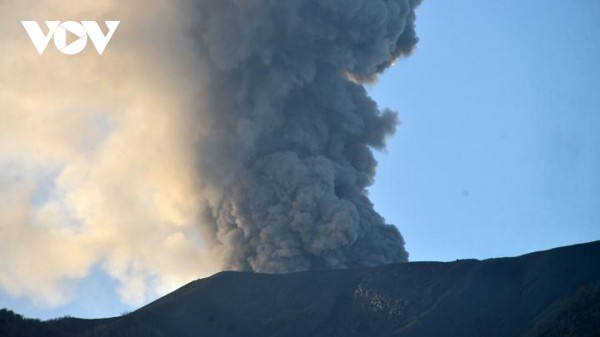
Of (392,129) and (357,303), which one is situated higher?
(392,129)

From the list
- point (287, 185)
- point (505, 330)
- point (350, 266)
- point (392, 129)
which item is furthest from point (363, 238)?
point (505, 330)

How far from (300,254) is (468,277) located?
16.7 meters

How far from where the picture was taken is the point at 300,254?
7606 centimetres

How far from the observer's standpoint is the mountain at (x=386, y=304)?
5653 cm

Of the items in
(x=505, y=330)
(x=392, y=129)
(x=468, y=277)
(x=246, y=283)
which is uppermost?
(x=392, y=129)

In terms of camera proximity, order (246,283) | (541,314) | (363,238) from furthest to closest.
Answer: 1. (363,238)
2. (246,283)
3. (541,314)

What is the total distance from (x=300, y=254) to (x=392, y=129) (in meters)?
16.4

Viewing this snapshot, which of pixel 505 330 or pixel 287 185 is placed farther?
pixel 287 185

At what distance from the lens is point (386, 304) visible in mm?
64125

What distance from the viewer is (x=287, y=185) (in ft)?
253

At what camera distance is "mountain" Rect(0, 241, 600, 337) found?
56.5 meters

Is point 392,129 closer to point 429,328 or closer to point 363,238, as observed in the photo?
point 363,238

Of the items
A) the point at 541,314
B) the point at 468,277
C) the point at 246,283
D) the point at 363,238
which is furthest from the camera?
the point at 363,238

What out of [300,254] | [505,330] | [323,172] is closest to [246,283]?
[300,254]
